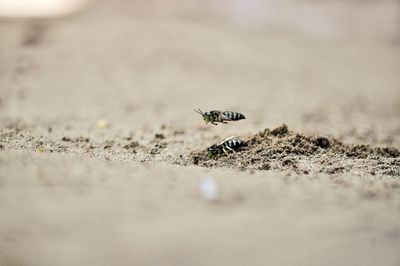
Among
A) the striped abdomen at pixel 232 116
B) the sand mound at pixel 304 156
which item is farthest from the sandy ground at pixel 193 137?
the striped abdomen at pixel 232 116

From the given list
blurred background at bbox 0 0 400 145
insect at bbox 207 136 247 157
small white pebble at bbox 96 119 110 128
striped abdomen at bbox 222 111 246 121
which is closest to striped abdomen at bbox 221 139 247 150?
insect at bbox 207 136 247 157

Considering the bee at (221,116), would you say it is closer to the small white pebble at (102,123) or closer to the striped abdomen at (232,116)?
the striped abdomen at (232,116)

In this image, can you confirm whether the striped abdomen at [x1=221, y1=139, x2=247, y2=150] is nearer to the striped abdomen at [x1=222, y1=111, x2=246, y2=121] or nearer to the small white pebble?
the striped abdomen at [x1=222, y1=111, x2=246, y2=121]

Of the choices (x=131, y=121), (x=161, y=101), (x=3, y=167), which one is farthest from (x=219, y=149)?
(x=161, y=101)

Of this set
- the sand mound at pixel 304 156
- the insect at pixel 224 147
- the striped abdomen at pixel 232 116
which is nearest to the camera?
the sand mound at pixel 304 156

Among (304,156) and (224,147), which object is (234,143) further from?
(304,156)

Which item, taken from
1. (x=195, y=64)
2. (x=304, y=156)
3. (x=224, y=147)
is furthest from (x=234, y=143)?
(x=195, y=64)

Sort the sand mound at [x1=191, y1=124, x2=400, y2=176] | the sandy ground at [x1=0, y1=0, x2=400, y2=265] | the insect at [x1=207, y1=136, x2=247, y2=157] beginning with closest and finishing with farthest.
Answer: the sandy ground at [x1=0, y1=0, x2=400, y2=265], the sand mound at [x1=191, y1=124, x2=400, y2=176], the insect at [x1=207, y1=136, x2=247, y2=157]
